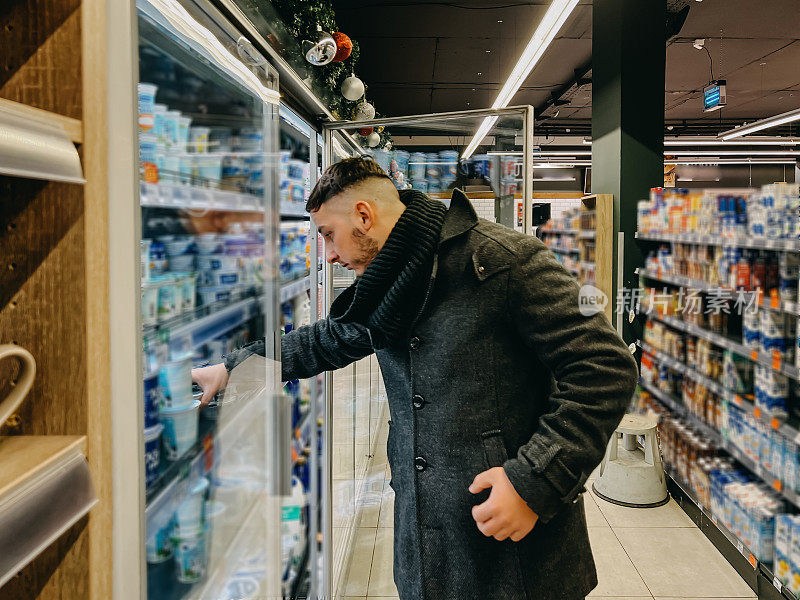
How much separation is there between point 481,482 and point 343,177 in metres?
0.84

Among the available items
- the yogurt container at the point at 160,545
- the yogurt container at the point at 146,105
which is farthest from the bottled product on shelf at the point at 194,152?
the yogurt container at the point at 160,545

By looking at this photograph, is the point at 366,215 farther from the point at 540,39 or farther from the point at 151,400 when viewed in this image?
the point at 540,39

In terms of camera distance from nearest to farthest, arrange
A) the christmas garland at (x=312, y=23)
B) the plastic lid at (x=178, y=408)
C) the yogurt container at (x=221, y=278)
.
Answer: the plastic lid at (x=178, y=408) → the yogurt container at (x=221, y=278) → the christmas garland at (x=312, y=23)

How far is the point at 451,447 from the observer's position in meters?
1.44

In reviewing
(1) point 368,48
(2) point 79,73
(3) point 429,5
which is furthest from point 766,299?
(1) point 368,48

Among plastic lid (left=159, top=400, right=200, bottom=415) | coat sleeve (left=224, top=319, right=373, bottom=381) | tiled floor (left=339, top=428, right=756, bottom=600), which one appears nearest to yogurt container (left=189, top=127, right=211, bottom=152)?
plastic lid (left=159, top=400, right=200, bottom=415)

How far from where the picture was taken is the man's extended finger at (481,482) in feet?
4.37

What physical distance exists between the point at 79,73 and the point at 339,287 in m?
2.58

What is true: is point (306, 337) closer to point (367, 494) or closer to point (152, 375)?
point (152, 375)

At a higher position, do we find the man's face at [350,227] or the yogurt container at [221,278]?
the man's face at [350,227]

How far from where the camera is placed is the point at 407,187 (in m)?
2.64

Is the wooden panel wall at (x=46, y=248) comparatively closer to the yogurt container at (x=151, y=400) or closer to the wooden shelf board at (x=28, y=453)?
the wooden shelf board at (x=28, y=453)

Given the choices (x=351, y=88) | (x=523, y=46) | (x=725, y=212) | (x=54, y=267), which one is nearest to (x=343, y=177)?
(x=54, y=267)

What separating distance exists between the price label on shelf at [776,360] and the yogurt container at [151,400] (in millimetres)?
3125
